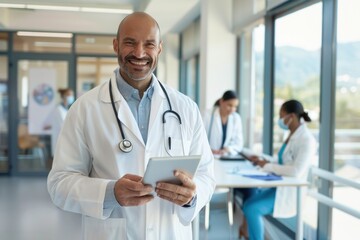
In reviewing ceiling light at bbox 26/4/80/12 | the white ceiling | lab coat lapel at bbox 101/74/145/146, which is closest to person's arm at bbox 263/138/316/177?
lab coat lapel at bbox 101/74/145/146

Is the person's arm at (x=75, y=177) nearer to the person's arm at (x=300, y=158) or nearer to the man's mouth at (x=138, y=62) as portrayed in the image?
the man's mouth at (x=138, y=62)

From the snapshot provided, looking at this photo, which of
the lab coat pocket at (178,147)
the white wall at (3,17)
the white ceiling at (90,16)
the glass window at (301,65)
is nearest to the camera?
the lab coat pocket at (178,147)

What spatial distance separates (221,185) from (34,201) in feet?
11.8

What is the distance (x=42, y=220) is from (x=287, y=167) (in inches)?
116

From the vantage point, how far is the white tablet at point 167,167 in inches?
44.4

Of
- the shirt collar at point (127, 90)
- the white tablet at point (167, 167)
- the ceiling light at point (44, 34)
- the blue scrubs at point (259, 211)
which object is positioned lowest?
the blue scrubs at point (259, 211)

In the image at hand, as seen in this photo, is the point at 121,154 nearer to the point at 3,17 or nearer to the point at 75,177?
the point at 75,177

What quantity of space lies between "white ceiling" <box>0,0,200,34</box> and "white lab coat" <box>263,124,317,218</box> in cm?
340

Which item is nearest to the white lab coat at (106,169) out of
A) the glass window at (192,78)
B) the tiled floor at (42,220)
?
the tiled floor at (42,220)

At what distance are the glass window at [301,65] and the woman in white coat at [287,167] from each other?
0.34 meters

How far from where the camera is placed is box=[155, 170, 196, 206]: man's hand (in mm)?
1201

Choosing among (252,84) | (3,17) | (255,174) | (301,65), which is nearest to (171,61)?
(3,17)

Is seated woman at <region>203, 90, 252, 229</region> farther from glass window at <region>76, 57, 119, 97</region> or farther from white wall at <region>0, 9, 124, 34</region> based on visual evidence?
glass window at <region>76, 57, 119, 97</region>

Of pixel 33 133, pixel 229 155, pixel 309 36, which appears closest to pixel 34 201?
pixel 33 133
